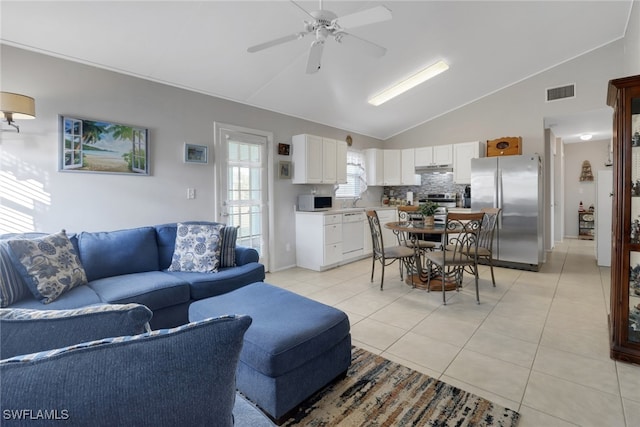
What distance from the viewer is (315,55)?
104 inches

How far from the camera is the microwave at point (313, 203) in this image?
5059 millimetres

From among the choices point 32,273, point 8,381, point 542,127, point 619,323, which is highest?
point 542,127

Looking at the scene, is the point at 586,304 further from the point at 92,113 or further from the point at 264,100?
the point at 92,113

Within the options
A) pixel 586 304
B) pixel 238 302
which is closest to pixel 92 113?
pixel 238 302

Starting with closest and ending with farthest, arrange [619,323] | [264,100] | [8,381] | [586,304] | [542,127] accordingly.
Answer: [8,381], [619,323], [586,304], [264,100], [542,127]

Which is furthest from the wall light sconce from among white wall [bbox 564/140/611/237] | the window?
white wall [bbox 564/140/611/237]

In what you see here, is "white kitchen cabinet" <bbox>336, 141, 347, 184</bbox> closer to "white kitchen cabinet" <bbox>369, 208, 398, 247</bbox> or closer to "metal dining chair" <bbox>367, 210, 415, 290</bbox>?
"white kitchen cabinet" <bbox>369, 208, 398, 247</bbox>

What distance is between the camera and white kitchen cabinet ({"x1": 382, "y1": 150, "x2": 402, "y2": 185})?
6.68 m

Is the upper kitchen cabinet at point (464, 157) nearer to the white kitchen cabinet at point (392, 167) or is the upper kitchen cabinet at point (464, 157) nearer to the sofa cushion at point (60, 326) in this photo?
the white kitchen cabinet at point (392, 167)

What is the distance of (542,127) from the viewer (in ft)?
17.1

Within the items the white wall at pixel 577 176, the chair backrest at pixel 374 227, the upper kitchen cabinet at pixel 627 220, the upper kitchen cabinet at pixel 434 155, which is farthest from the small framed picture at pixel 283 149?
the white wall at pixel 577 176

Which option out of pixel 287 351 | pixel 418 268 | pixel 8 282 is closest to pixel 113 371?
pixel 287 351

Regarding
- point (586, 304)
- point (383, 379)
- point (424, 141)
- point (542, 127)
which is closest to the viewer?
point (383, 379)

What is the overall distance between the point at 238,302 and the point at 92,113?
8.30ft
